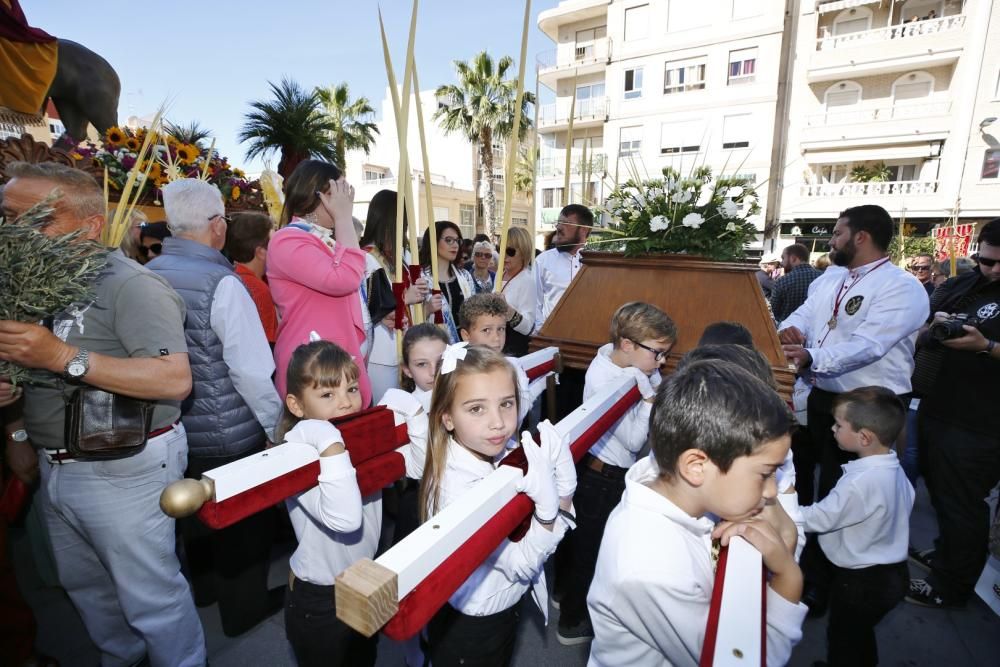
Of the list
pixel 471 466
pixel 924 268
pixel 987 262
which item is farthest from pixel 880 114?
pixel 471 466

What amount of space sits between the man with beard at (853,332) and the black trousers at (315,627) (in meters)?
2.38

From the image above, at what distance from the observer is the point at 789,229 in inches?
775

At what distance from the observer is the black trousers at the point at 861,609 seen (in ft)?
6.37

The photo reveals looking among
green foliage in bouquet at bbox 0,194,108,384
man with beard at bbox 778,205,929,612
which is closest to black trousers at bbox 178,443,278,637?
green foliage in bouquet at bbox 0,194,108,384

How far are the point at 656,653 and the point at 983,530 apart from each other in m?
2.58

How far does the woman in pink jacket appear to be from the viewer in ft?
7.36

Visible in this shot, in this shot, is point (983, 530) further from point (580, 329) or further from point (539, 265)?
point (539, 265)

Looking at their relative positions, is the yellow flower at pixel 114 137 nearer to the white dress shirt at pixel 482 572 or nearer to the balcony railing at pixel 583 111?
the white dress shirt at pixel 482 572

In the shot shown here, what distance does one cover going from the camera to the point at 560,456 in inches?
47.9

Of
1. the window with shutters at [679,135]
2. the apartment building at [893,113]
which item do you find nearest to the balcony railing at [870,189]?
the apartment building at [893,113]

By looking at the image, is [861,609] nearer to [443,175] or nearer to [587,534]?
[587,534]

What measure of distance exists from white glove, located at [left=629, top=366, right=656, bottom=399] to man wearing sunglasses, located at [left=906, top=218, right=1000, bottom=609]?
5.36 feet

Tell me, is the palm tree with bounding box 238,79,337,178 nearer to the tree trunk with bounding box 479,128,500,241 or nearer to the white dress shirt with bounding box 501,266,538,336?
the white dress shirt with bounding box 501,266,538,336

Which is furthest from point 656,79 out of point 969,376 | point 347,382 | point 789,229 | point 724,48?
point 347,382
